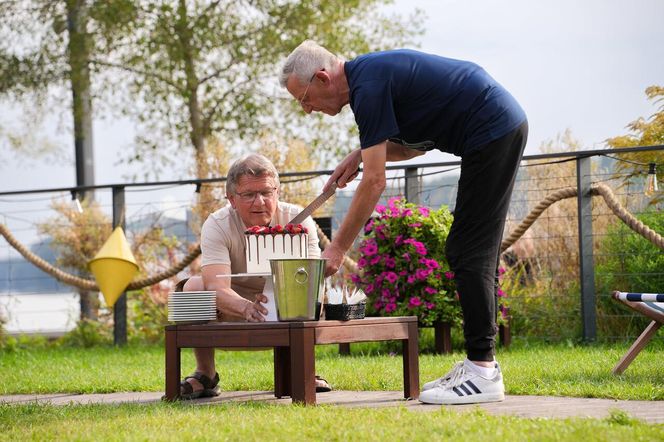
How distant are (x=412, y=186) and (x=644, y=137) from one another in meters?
2.44

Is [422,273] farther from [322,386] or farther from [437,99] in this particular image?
[437,99]

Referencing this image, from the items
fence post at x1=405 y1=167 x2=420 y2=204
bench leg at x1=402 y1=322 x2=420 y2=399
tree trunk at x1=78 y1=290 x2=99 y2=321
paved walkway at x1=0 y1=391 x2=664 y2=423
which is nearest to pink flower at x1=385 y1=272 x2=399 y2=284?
fence post at x1=405 y1=167 x2=420 y2=204

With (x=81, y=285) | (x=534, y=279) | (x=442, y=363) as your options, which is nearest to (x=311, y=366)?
(x=442, y=363)

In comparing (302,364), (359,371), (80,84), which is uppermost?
(80,84)

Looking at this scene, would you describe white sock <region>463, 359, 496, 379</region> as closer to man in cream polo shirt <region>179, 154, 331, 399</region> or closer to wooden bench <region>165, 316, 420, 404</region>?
wooden bench <region>165, 316, 420, 404</region>

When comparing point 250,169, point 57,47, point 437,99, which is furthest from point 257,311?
point 57,47

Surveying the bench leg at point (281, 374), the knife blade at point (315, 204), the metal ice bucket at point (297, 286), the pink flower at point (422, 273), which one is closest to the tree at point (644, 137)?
the pink flower at point (422, 273)

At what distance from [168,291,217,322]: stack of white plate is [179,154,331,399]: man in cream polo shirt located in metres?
0.12

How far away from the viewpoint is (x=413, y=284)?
6398mm

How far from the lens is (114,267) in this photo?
7930 mm

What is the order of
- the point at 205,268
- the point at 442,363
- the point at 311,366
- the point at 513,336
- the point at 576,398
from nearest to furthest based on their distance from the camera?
the point at 311,366 < the point at 576,398 < the point at 205,268 < the point at 442,363 < the point at 513,336

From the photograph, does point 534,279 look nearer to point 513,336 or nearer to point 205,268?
point 513,336

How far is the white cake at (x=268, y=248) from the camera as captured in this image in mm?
3754

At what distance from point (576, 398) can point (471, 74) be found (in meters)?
1.32
